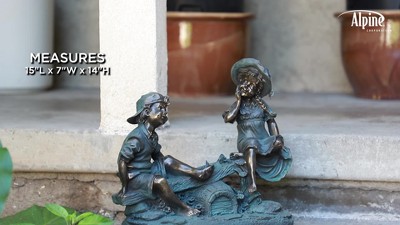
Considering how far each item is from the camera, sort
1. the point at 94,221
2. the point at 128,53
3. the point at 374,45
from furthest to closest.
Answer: the point at 374,45, the point at 128,53, the point at 94,221

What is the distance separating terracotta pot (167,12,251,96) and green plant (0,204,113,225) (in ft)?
9.46

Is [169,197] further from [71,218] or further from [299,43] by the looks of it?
[299,43]

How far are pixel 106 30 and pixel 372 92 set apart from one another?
206cm

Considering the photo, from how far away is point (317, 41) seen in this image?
5.32 meters

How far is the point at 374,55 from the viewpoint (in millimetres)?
4602

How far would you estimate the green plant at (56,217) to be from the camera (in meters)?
1.76

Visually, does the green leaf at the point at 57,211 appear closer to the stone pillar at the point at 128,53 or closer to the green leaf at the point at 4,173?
the green leaf at the point at 4,173

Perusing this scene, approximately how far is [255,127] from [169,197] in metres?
0.44

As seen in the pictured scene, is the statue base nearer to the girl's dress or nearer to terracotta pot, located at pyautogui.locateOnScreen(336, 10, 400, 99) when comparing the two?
the girl's dress

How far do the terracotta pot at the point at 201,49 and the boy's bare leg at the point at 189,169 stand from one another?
2061mm

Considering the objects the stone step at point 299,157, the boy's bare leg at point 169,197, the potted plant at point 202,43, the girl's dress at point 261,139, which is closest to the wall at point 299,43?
the potted plant at point 202,43

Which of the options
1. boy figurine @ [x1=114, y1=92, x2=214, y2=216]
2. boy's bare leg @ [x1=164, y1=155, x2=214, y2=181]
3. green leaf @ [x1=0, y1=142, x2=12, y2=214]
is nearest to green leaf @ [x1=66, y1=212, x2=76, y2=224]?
green leaf @ [x1=0, y1=142, x2=12, y2=214]

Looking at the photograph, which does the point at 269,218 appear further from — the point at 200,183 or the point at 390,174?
the point at 390,174

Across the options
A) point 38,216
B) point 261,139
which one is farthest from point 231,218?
point 38,216
